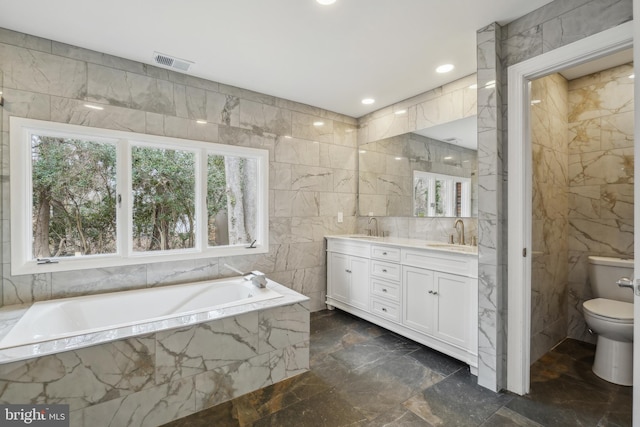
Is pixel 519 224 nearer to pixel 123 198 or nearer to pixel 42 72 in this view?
pixel 123 198

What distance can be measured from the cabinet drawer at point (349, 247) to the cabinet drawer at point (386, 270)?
153mm

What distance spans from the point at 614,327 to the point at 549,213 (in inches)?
36.4

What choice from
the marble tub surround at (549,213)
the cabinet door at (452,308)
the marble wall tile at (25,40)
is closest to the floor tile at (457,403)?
the cabinet door at (452,308)

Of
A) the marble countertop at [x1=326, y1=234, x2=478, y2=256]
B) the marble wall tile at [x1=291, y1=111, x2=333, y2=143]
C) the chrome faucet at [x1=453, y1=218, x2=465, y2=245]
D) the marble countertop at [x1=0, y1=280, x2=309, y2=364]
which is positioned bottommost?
the marble countertop at [x1=0, y1=280, x2=309, y2=364]

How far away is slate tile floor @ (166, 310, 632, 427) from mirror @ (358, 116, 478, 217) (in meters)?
1.43

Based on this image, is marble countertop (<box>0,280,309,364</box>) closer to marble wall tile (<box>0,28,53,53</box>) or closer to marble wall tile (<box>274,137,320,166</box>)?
marble wall tile (<box>274,137,320,166</box>)

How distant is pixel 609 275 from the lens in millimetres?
2561

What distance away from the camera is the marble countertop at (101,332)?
1552 millimetres

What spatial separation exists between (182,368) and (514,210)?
2.38m

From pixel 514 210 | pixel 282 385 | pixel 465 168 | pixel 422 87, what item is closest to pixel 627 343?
pixel 514 210

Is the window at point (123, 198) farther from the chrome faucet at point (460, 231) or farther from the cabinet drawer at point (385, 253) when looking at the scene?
the chrome faucet at point (460, 231)

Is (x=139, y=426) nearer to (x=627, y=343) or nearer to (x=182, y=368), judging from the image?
(x=182, y=368)

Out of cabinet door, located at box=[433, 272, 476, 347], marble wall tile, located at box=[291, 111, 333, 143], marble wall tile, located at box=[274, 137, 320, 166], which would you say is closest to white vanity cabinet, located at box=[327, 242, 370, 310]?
cabinet door, located at box=[433, 272, 476, 347]

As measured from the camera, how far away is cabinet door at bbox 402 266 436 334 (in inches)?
104
